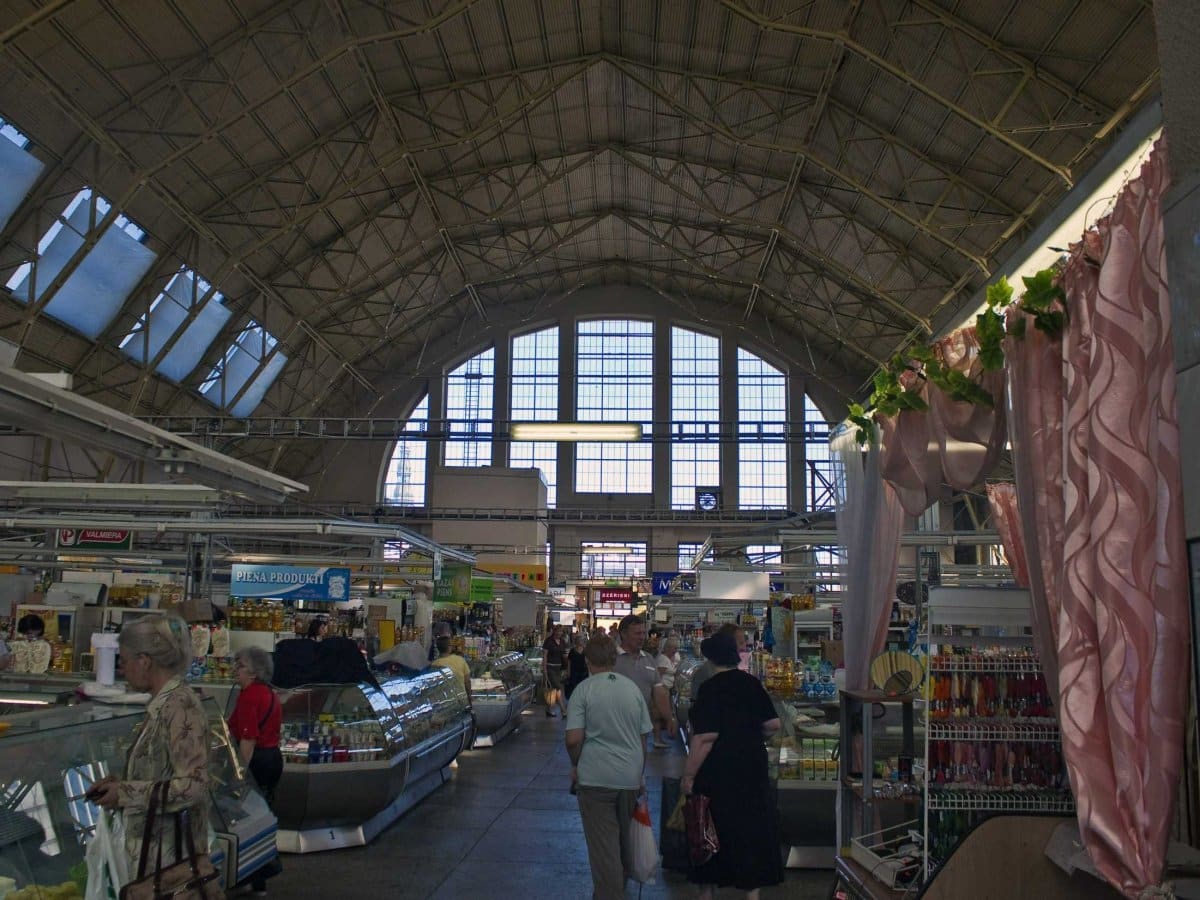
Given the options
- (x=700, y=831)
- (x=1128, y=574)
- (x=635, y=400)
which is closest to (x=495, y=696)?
(x=700, y=831)

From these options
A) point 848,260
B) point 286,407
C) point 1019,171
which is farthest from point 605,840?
point 286,407

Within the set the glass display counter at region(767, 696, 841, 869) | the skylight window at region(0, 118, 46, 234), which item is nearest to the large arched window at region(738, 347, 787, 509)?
the skylight window at region(0, 118, 46, 234)

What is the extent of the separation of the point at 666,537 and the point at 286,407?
13525 millimetres

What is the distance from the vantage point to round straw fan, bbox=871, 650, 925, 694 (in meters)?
5.07

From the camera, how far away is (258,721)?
6082mm

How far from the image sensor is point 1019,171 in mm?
16594

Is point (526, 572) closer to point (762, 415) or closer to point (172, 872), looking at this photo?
point (762, 415)

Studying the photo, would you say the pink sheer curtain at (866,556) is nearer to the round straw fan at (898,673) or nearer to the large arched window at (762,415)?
the round straw fan at (898,673)

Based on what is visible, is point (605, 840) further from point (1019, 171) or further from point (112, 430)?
point (1019, 171)

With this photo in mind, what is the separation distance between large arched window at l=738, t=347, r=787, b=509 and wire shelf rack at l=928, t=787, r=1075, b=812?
95.7 ft

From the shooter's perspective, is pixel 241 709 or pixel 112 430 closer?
pixel 112 430

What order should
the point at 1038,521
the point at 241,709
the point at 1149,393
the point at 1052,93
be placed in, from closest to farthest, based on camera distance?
the point at 1149,393 < the point at 1038,521 < the point at 241,709 < the point at 1052,93

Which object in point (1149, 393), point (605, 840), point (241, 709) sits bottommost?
point (605, 840)

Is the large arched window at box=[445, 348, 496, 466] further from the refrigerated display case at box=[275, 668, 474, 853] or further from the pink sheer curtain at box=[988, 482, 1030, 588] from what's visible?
the pink sheer curtain at box=[988, 482, 1030, 588]
